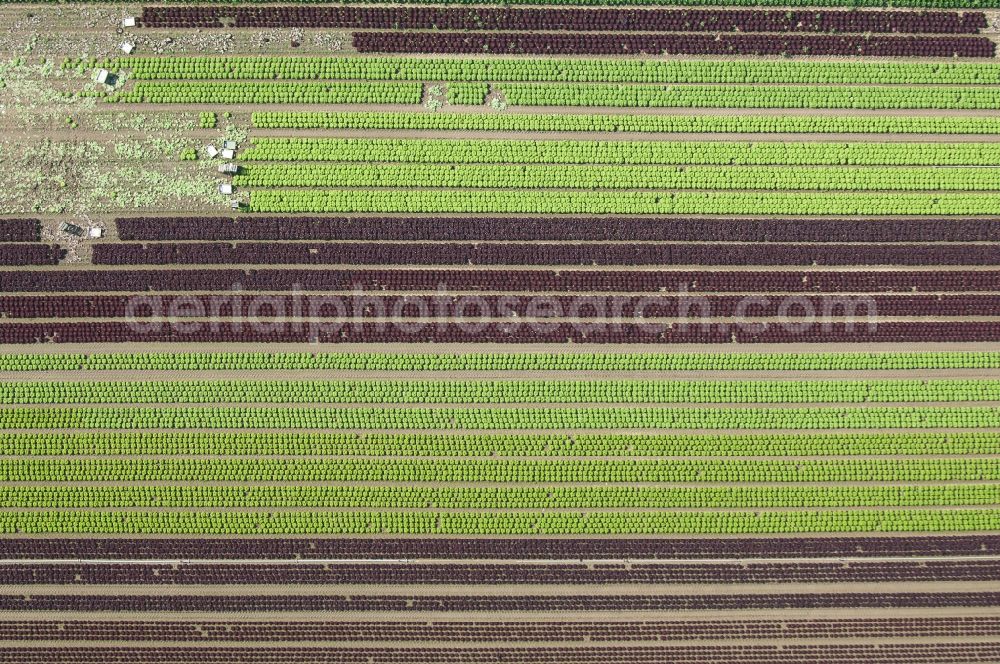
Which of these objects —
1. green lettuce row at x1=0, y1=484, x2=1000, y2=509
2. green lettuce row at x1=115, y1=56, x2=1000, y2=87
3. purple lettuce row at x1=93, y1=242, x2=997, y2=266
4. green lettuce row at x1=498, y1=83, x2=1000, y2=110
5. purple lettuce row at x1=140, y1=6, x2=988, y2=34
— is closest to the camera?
green lettuce row at x1=0, y1=484, x2=1000, y2=509

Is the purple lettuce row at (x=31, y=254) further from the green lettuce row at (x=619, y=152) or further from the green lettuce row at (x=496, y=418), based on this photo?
the green lettuce row at (x=619, y=152)

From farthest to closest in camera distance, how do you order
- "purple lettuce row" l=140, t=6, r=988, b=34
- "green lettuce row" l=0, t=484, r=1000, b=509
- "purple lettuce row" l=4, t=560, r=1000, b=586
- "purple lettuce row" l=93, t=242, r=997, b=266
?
"purple lettuce row" l=140, t=6, r=988, b=34 < "purple lettuce row" l=93, t=242, r=997, b=266 < "green lettuce row" l=0, t=484, r=1000, b=509 < "purple lettuce row" l=4, t=560, r=1000, b=586

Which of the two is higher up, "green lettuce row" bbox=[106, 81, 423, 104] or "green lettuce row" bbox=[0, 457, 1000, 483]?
"green lettuce row" bbox=[106, 81, 423, 104]

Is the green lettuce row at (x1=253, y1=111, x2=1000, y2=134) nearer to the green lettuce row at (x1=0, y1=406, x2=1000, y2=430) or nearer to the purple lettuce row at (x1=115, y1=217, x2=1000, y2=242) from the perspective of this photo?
the purple lettuce row at (x1=115, y1=217, x2=1000, y2=242)

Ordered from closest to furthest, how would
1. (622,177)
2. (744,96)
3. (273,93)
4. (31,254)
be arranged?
(31,254) → (273,93) → (622,177) → (744,96)

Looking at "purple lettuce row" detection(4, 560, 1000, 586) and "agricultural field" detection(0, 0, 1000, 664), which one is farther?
"agricultural field" detection(0, 0, 1000, 664)

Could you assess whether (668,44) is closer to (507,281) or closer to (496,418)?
(507,281)

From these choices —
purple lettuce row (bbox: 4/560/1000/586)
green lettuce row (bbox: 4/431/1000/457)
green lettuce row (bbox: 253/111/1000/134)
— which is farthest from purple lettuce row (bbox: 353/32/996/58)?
purple lettuce row (bbox: 4/560/1000/586)

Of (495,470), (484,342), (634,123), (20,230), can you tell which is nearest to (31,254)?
(20,230)

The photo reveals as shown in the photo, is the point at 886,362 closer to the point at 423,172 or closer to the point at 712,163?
the point at 712,163
